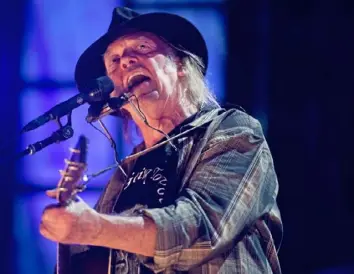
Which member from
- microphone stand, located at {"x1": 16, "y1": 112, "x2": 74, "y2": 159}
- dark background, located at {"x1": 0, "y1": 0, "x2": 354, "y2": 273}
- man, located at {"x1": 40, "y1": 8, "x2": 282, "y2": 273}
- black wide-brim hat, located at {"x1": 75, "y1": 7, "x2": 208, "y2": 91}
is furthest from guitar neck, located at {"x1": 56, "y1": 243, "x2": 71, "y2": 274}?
dark background, located at {"x1": 0, "y1": 0, "x2": 354, "y2": 273}

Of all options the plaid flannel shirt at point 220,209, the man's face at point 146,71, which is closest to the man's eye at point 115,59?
the man's face at point 146,71

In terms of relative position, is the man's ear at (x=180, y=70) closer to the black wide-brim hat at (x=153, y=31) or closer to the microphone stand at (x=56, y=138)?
the black wide-brim hat at (x=153, y=31)

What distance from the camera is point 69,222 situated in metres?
1.55

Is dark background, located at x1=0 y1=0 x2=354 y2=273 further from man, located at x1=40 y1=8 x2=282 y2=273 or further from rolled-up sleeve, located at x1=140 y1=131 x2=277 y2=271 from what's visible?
rolled-up sleeve, located at x1=140 y1=131 x2=277 y2=271

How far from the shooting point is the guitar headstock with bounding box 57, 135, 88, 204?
59.2 inches

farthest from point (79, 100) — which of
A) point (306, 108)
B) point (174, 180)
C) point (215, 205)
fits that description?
point (306, 108)

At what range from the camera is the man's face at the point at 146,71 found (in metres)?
2.50

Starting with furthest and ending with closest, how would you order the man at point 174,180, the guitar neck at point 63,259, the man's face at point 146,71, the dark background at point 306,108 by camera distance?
the dark background at point 306,108
the man's face at point 146,71
the guitar neck at point 63,259
the man at point 174,180

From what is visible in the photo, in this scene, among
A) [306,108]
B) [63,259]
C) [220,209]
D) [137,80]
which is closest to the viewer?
[220,209]

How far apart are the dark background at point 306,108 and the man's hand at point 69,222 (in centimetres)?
181

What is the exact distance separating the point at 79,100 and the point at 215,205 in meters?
0.50

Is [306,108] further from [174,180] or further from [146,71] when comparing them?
[174,180]

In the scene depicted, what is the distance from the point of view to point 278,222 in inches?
84.5

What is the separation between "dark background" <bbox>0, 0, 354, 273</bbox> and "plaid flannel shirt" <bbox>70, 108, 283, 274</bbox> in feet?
3.51
